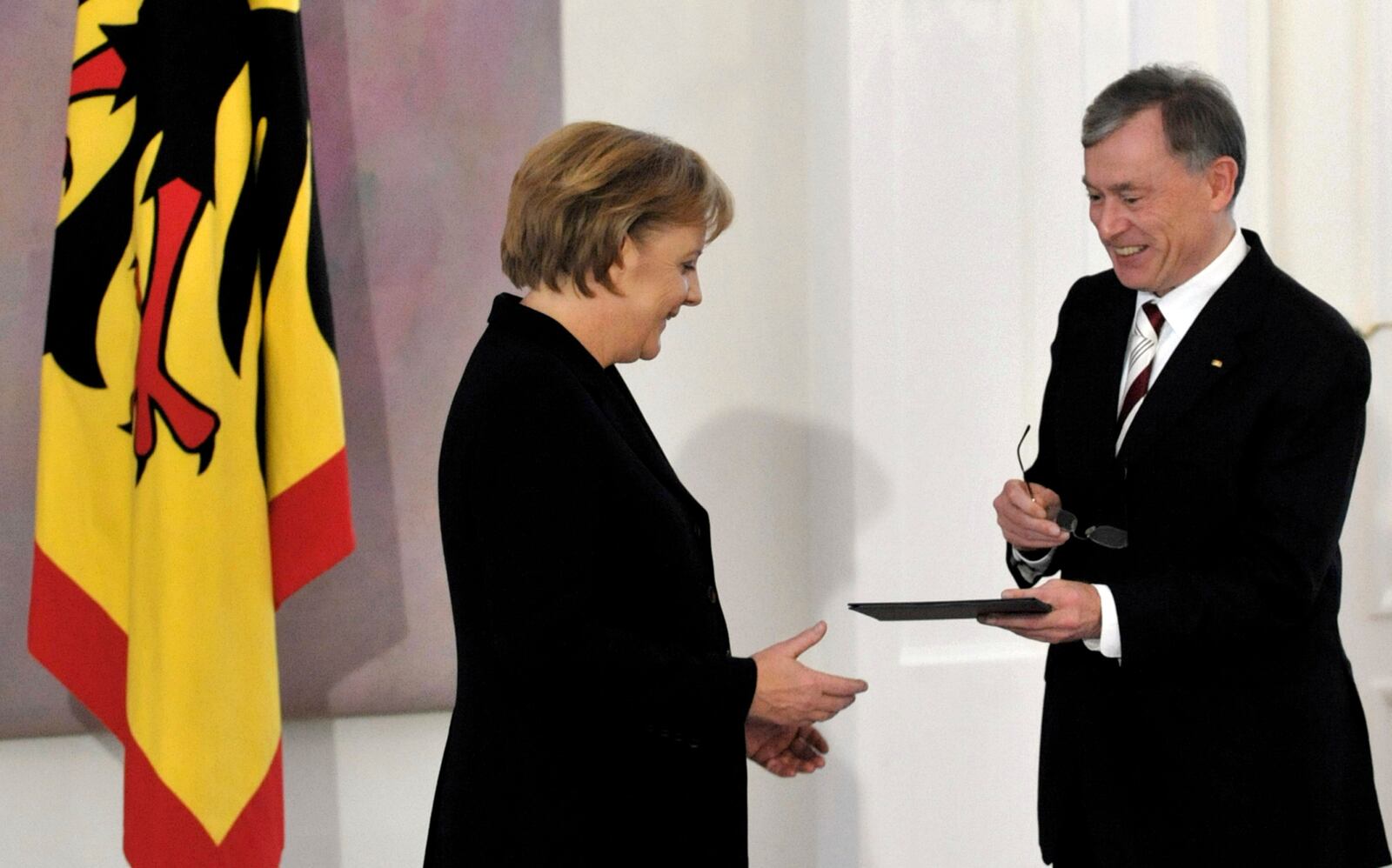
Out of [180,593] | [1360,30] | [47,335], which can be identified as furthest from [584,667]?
[1360,30]

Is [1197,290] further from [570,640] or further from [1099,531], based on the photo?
[570,640]

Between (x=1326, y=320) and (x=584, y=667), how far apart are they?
3.73 ft

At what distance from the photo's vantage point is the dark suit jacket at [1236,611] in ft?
6.10

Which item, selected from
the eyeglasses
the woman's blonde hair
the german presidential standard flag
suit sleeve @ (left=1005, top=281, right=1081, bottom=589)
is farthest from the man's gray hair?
the german presidential standard flag

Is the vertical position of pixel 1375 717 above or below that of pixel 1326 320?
below

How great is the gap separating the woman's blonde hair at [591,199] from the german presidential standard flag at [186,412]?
0.88 m

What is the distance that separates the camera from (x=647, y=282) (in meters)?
1.72

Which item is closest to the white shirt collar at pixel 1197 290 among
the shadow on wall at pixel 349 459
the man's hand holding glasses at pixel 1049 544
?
the man's hand holding glasses at pixel 1049 544

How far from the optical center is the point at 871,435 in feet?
9.73

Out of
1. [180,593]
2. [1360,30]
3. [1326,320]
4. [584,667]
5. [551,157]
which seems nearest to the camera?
[584,667]

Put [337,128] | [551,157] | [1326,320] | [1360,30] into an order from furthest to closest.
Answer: [1360,30], [337,128], [1326,320], [551,157]

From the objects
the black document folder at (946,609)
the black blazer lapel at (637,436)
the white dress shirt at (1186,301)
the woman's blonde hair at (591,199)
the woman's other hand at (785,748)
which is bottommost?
the woman's other hand at (785,748)

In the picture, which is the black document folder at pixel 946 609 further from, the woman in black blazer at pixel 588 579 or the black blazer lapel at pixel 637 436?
the black blazer lapel at pixel 637 436

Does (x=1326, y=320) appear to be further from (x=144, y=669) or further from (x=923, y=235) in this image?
(x=144, y=669)
